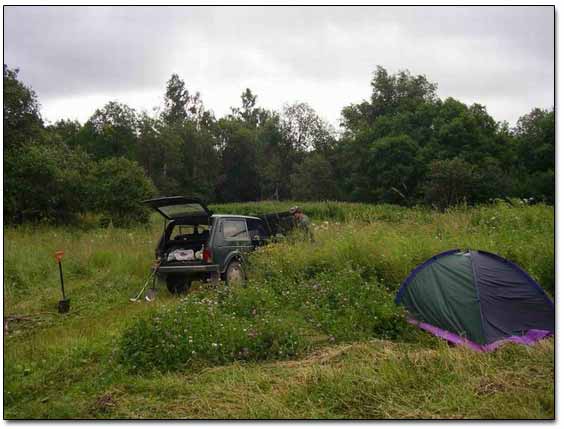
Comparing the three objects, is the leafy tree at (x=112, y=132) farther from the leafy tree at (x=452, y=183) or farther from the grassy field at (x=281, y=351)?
the grassy field at (x=281, y=351)

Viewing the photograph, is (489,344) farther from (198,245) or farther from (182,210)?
(182,210)

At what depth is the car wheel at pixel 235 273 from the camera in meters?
8.76

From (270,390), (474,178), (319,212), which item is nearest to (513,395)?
(270,390)

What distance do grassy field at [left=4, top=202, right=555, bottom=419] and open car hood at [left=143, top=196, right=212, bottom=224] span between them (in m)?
1.33

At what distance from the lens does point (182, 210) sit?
9.16m

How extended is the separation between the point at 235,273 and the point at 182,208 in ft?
5.25

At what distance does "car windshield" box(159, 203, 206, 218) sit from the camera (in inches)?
354

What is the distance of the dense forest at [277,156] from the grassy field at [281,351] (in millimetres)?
8791

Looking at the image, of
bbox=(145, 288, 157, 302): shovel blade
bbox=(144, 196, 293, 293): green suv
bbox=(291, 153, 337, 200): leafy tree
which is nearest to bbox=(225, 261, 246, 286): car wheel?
bbox=(144, 196, 293, 293): green suv

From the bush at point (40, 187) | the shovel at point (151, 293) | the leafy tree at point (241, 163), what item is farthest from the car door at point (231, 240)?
the leafy tree at point (241, 163)

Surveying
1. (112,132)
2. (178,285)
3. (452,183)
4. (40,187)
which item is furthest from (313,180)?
(178,285)

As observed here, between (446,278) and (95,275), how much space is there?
291 inches

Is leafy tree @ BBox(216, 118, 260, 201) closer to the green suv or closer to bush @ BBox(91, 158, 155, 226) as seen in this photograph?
bush @ BBox(91, 158, 155, 226)

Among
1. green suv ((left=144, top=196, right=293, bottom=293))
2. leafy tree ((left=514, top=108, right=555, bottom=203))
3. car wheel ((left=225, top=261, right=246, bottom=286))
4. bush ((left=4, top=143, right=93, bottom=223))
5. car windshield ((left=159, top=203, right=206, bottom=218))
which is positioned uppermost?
leafy tree ((left=514, top=108, right=555, bottom=203))
